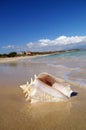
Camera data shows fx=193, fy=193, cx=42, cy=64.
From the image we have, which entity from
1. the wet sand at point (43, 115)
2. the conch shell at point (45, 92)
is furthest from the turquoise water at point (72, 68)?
the wet sand at point (43, 115)

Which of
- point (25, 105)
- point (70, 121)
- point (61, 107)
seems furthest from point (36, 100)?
point (70, 121)

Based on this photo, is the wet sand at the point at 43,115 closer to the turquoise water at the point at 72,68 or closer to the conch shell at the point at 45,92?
the conch shell at the point at 45,92

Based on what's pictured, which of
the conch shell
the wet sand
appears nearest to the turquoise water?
the conch shell

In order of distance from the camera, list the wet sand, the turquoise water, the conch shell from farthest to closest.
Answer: the turquoise water, the conch shell, the wet sand

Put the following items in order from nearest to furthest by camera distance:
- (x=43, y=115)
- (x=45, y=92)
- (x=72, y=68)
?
1. (x=43, y=115)
2. (x=45, y=92)
3. (x=72, y=68)

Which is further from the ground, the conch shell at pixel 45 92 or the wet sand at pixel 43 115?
the conch shell at pixel 45 92

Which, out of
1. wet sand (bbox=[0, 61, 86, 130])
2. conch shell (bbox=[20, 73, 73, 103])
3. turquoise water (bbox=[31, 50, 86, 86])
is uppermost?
conch shell (bbox=[20, 73, 73, 103])

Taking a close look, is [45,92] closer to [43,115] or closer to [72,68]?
[43,115]

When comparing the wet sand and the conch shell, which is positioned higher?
the conch shell

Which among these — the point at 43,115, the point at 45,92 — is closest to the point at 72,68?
the point at 45,92

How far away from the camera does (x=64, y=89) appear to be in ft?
14.5

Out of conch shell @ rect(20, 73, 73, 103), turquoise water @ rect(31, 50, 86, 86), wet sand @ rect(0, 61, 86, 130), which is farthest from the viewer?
turquoise water @ rect(31, 50, 86, 86)

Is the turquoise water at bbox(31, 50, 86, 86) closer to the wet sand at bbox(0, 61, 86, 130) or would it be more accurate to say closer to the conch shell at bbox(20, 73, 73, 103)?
the conch shell at bbox(20, 73, 73, 103)

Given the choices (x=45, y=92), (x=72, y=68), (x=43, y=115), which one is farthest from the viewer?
(x=72, y=68)
